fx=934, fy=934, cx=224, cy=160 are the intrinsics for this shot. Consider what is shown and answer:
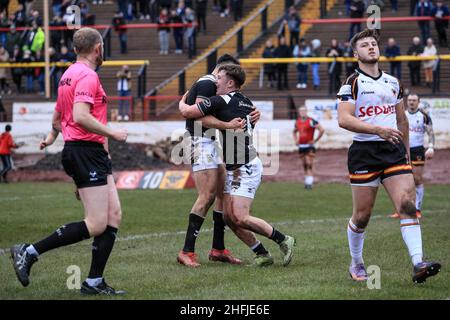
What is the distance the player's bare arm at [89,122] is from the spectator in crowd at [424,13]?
26.2m

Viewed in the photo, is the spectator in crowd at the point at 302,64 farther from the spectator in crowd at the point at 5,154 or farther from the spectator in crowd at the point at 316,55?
the spectator in crowd at the point at 5,154

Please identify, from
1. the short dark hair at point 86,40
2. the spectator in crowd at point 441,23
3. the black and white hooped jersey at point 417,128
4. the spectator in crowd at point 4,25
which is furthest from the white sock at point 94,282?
the spectator in crowd at point 4,25

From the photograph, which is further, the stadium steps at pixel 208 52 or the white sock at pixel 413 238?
the stadium steps at pixel 208 52

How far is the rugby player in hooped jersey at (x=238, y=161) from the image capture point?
33.1 ft

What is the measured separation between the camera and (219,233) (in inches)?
427

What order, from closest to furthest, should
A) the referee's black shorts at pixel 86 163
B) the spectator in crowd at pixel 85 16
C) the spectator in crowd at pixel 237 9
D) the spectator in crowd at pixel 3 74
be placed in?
the referee's black shorts at pixel 86 163
the spectator in crowd at pixel 3 74
the spectator in crowd at pixel 85 16
the spectator in crowd at pixel 237 9

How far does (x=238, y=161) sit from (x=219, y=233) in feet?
3.56

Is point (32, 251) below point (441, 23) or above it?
above

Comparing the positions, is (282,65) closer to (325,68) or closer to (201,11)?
(325,68)

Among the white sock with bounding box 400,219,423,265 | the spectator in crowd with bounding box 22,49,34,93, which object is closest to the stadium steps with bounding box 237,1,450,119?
the spectator in crowd with bounding box 22,49,34,93

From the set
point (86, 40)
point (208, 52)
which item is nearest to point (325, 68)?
point (208, 52)

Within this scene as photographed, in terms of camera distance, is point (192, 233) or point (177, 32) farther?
point (177, 32)

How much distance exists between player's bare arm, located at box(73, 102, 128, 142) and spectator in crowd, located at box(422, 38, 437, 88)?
2373cm
